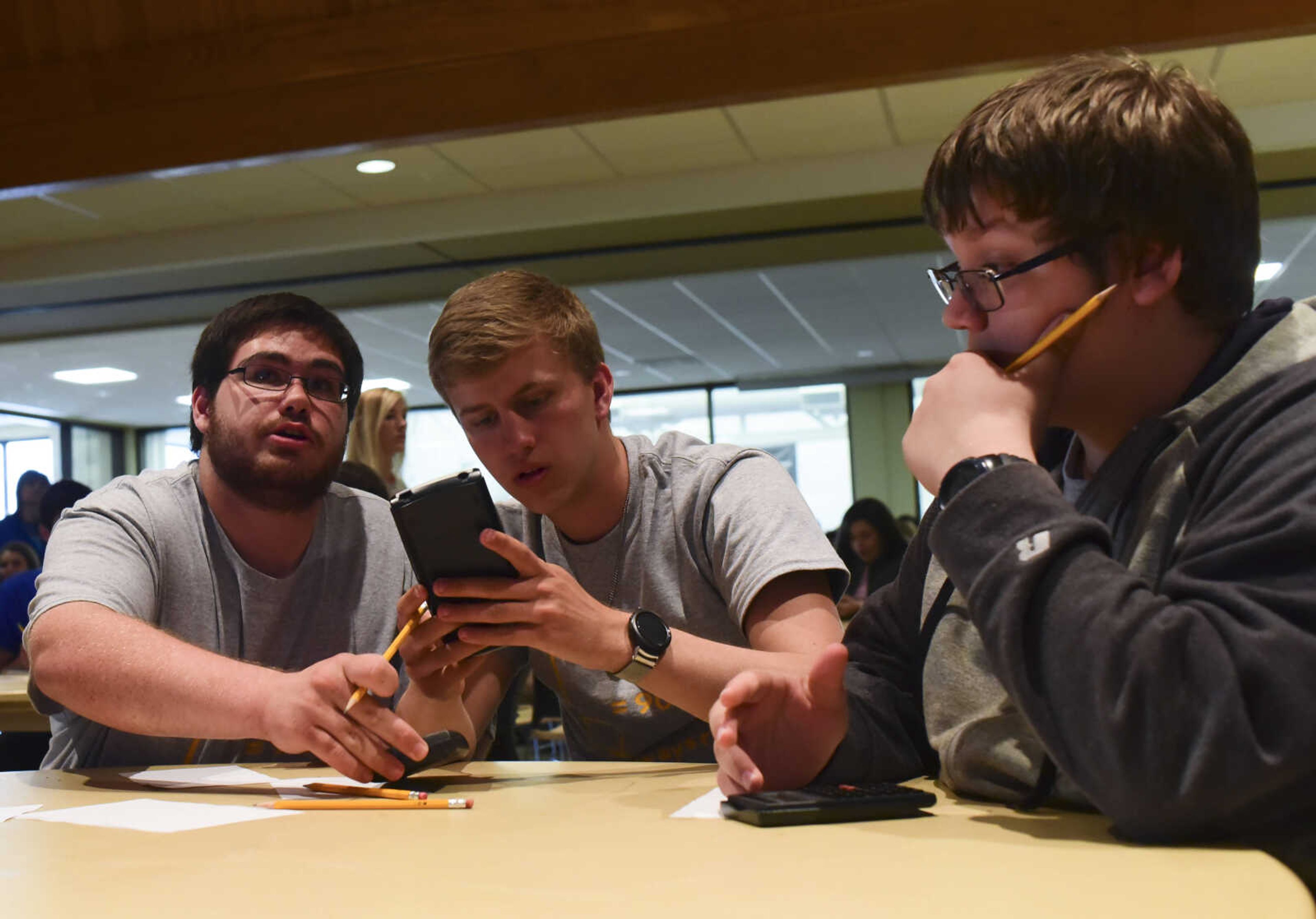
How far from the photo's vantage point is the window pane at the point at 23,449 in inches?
506

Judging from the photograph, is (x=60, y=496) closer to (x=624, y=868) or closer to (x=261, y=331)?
(x=261, y=331)

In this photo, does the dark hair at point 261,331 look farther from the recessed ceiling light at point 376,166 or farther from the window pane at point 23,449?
the window pane at point 23,449

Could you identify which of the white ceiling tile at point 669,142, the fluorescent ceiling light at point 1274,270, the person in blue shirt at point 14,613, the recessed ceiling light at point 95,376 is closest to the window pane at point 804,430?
the fluorescent ceiling light at point 1274,270

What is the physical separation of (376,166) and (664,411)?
6945mm

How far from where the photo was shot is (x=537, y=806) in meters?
1.26

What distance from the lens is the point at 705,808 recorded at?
1.19 meters

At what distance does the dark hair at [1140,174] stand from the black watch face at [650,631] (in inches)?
26.5

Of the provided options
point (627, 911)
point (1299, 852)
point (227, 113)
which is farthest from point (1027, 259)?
point (227, 113)

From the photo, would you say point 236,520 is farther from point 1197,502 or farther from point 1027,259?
point 1197,502

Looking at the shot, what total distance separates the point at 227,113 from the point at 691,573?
6.48ft

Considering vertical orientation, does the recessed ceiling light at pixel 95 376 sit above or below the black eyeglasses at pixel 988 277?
above

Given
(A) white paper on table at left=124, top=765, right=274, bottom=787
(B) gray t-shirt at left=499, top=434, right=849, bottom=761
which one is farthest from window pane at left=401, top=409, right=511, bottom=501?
(A) white paper on table at left=124, top=765, right=274, bottom=787

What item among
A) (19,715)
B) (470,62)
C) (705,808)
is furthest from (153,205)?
(705,808)

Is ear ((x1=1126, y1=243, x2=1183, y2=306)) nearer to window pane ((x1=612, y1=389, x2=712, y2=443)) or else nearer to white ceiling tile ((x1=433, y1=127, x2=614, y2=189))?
white ceiling tile ((x1=433, y1=127, x2=614, y2=189))
